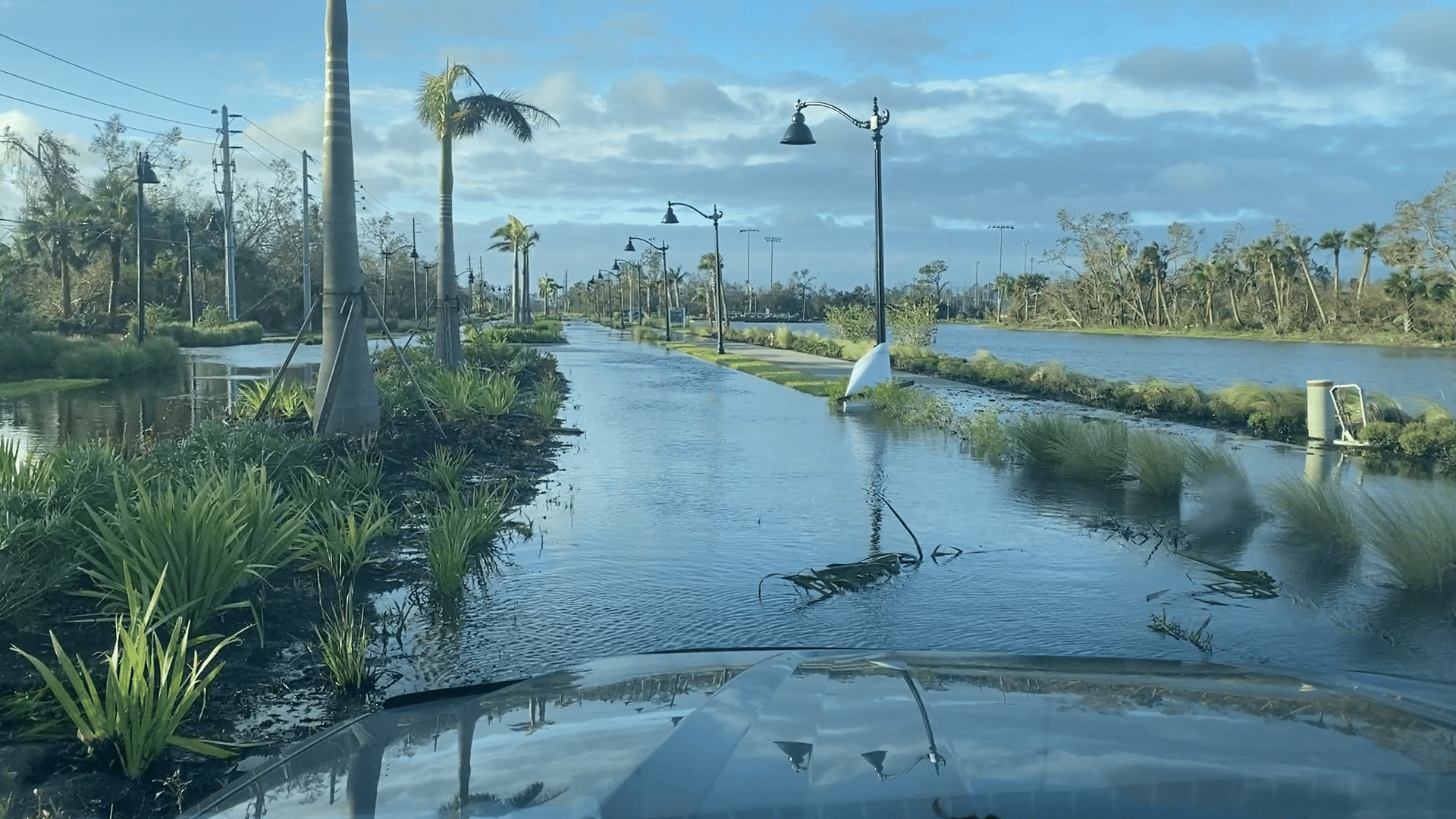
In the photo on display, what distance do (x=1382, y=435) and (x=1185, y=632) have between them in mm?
11115

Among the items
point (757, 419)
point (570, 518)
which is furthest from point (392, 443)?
point (757, 419)

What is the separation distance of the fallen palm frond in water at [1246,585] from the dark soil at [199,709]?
5225 millimetres

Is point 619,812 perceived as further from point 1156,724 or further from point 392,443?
point 392,443

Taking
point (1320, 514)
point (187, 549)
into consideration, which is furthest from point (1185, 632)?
point (187, 549)

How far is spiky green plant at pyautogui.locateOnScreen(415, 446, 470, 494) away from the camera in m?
10.6

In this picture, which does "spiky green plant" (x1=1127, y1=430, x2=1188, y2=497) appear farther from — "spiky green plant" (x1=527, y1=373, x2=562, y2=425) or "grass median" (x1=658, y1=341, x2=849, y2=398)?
"grass median" (x1=658, y1=341, x2=849, y2=398)

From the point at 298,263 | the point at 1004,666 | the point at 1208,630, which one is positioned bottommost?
the point at 1208,630

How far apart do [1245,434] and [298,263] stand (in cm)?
8842

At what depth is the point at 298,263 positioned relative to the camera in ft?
311

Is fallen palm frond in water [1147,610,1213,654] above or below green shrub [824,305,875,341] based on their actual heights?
below

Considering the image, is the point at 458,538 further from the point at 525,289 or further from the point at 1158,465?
the point at 525,289

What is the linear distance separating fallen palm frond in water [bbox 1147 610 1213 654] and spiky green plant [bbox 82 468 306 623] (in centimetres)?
484

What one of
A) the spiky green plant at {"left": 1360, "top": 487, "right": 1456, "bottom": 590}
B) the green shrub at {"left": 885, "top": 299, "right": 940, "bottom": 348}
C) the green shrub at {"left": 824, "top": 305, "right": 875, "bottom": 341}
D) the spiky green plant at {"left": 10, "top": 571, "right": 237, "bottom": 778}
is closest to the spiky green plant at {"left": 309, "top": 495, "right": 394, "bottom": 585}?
the spiky green plant at {"left": 10, "top": 571, "right": 237, "bottom": 778}

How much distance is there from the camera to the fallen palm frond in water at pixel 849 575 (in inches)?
297
